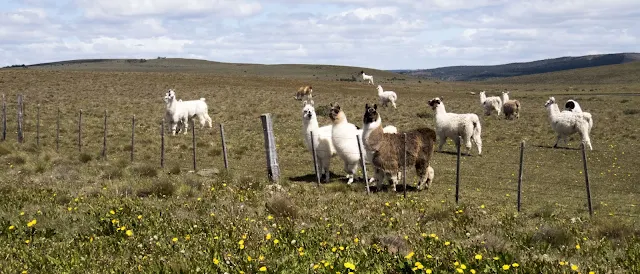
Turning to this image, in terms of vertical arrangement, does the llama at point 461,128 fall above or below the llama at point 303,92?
below

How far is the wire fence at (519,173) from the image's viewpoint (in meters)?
11.6

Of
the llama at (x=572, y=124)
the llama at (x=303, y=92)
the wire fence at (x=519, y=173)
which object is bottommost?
the wire fence at (x=519, y=173)

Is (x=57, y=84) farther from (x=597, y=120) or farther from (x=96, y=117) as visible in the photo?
(x=597, y=120)

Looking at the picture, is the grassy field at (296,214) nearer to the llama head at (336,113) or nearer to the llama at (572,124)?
the llama at (572,124)

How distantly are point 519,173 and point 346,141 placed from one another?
4282 mm

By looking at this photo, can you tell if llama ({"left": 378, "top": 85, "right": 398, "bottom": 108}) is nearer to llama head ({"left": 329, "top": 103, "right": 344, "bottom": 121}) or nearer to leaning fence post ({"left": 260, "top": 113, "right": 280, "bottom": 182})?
llama head ({"left": 329, "top": 103, "right": 344, "bottom": 121})

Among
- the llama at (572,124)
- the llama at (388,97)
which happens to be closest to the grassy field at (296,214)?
the llama at (572,124)

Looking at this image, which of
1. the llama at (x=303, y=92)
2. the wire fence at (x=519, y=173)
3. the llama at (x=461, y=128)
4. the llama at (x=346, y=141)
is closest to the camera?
the wire fence at (x=519, y=173)

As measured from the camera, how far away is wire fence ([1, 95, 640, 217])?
11.6m

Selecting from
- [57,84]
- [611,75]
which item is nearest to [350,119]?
[57,84]

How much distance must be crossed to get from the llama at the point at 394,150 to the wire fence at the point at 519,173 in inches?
8.0

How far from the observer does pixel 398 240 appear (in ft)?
22.0

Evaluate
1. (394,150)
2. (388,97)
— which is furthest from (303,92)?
(394,150)

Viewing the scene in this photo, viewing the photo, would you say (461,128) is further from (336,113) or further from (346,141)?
(346,141)
